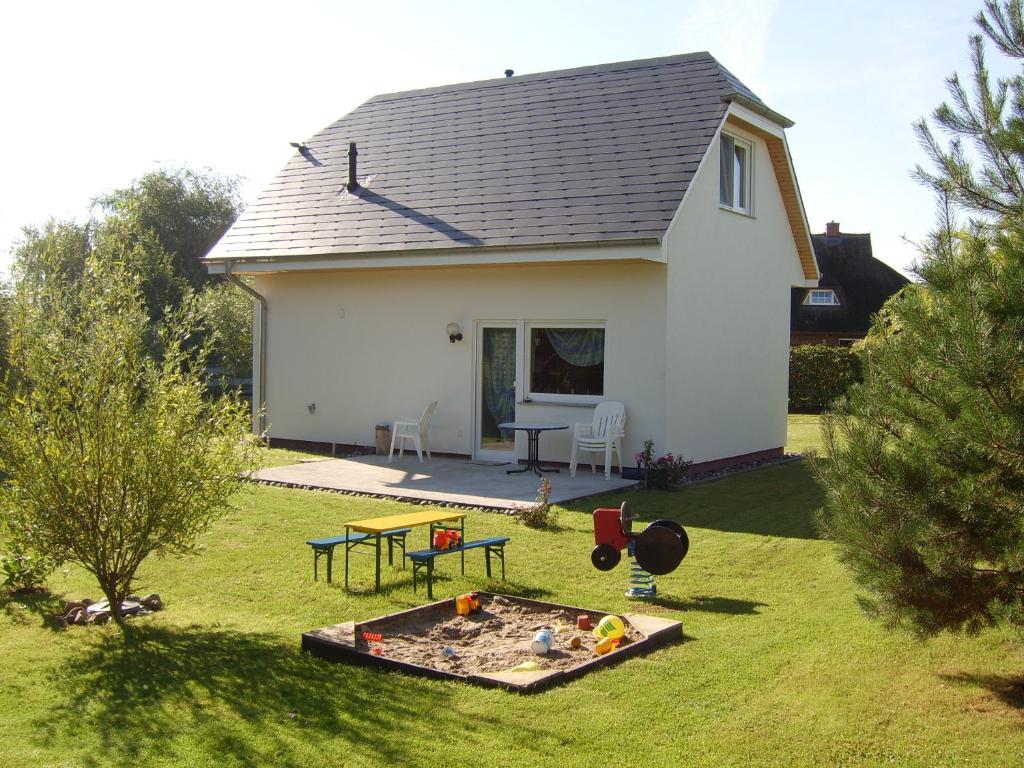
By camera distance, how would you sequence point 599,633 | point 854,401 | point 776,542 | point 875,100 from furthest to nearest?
point 776,542 → point 875,100 → point 599,633 → point 854,401

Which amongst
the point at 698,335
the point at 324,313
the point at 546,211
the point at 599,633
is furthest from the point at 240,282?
the point at 599,633

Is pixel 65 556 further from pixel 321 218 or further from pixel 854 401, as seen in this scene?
pixel 321 218

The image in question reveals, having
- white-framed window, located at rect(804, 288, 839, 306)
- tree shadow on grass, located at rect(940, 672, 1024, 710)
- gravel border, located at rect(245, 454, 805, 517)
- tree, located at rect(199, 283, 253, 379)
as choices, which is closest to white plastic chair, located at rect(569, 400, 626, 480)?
gravel border, located at rect(245, 454, 805, 517)

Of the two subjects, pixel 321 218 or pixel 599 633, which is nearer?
pixel 599 633

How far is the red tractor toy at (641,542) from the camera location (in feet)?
24.8

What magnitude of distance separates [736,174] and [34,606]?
1262 centimetres

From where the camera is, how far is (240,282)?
17.4 m

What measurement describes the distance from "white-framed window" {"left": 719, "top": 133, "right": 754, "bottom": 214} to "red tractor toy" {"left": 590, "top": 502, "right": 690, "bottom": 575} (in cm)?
910

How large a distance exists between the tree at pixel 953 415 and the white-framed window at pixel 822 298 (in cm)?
3610

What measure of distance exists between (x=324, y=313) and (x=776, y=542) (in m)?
9.69

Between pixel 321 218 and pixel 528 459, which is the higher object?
pixel 321 218

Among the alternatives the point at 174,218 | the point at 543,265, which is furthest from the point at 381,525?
the point at 174,218

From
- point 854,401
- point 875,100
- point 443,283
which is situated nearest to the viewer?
point 854,401

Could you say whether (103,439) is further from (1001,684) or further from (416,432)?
(416,432)
